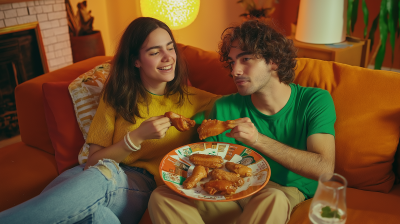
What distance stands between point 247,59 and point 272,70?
0.14m

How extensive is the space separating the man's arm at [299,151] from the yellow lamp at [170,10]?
67.0 inches

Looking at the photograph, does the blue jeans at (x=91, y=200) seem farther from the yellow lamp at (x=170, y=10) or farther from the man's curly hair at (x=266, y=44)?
the yellow lamp at (x=170, y=10)

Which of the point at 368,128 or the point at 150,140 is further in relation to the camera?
the point at 150,140

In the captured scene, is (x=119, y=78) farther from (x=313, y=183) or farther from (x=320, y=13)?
(x=320, y=13)

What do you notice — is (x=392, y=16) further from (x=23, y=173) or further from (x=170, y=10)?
(x=23, y=173)

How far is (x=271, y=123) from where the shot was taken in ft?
5.23

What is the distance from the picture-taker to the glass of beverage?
848 mm

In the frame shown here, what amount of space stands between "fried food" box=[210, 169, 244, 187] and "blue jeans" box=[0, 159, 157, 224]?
431 mm

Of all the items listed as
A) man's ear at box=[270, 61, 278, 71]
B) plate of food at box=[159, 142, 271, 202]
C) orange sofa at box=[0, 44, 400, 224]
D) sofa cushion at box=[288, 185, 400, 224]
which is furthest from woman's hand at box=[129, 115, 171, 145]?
sofa cushion at box=[288, 185, 400, 224]

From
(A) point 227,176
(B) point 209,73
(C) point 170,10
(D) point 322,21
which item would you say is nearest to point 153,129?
(A) point 227,176

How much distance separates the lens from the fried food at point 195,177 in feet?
4.29

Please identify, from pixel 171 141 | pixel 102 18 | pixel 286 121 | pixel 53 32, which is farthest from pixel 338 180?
pixel 102 18

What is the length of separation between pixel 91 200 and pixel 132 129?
0.43m

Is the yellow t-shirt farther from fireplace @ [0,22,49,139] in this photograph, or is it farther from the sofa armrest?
fireplace @ [0,22,49,139]
